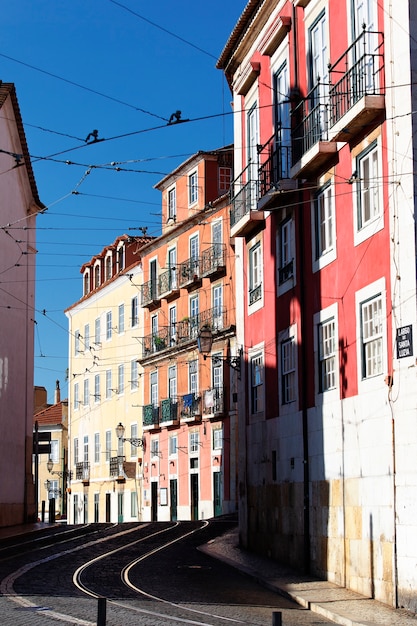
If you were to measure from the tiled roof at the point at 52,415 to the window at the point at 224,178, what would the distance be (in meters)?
27.5

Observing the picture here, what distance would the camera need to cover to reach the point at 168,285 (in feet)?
167

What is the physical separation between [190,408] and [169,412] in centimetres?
218

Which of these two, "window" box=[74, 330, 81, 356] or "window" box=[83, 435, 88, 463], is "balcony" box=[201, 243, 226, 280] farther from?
"window" box=[74, 330, 81, 356]

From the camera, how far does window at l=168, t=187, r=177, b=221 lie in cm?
5184

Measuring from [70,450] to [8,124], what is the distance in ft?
96.2

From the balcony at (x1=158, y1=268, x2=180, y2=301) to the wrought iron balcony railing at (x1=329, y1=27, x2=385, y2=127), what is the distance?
102 feet

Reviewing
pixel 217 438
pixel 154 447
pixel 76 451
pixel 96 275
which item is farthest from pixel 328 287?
pixel 76 451

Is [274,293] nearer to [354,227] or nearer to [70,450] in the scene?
[354,227]

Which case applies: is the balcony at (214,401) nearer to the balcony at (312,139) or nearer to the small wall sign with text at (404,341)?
the balcony at (312,139)

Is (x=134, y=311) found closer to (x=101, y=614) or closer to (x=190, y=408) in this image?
(x=190, y=408)

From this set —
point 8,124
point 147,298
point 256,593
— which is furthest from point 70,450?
point 256,593

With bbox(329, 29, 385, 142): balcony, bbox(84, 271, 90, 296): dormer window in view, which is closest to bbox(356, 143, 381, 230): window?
bbox(329, 29, 385, 142): balcony

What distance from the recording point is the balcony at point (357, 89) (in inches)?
671

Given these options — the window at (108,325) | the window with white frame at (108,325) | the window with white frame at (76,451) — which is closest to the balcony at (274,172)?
the window with white frame at (108,325)
